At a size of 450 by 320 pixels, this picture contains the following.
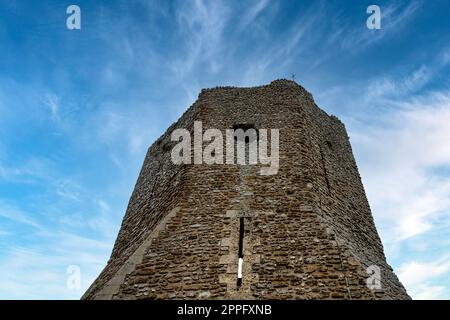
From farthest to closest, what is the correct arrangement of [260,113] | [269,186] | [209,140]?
[260,113] → [209,140] → [269,186]

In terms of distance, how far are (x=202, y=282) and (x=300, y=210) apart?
8.48ft

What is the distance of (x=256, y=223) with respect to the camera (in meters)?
8.05

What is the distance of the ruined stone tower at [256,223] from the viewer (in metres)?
6.96

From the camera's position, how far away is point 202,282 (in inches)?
277

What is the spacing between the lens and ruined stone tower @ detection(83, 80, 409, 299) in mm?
6965

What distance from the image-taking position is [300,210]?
8.19 m

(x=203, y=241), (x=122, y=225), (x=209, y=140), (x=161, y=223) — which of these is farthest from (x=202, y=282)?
(x=122, y=225)
